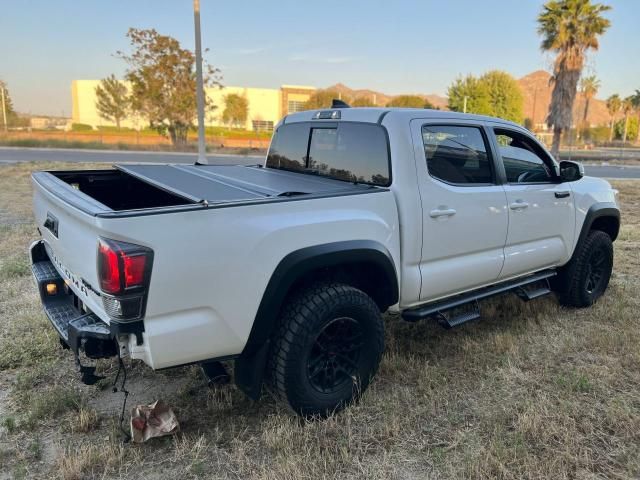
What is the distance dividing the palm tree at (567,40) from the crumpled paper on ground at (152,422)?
103 ft

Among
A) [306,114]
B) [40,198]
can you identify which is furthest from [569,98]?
[40,198]

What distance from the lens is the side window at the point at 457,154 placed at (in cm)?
361

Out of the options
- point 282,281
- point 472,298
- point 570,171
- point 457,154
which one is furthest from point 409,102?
point 282,281

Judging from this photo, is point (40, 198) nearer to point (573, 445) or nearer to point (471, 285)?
point (471, 285)

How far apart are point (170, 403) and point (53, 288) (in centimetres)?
107

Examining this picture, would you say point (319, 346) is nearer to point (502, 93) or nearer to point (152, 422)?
point (152, 422)

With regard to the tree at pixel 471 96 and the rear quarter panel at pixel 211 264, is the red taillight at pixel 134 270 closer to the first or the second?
the rear quarter panel at pixel 211 264

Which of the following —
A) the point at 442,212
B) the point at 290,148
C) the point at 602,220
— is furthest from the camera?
the point at 602,220

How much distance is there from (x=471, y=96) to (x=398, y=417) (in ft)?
177

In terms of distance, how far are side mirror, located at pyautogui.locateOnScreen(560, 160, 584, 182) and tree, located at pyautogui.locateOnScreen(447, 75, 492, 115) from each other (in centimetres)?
4977

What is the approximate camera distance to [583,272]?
4.99 meters

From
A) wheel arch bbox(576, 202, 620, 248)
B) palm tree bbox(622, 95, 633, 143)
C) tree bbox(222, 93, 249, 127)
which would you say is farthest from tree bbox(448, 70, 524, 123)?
wheel arch bbox(576, 202, 620, 248)

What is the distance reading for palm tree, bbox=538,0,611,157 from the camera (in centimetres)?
2916

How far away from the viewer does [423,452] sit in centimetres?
288
